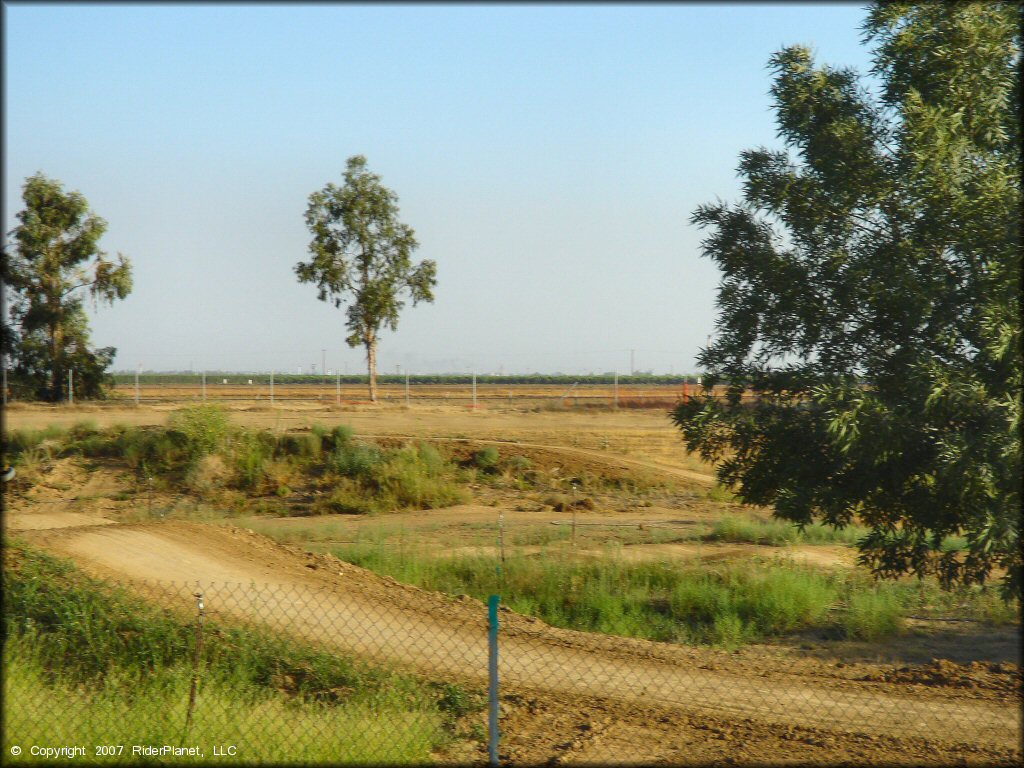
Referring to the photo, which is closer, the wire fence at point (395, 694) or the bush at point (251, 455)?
the wire fence at point (395, 694)

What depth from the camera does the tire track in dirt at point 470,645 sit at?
827 centimetres

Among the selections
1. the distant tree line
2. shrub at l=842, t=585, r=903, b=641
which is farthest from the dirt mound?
the distant tree line

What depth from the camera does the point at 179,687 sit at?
7418 mm

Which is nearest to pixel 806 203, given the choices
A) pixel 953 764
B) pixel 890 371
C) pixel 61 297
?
pixel 890 371

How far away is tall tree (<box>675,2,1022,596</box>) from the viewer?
23.1 ft

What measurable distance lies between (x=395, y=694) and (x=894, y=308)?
17.2ft

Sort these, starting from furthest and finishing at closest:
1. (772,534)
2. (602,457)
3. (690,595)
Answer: (602,457) → (772,534) → (690,595)

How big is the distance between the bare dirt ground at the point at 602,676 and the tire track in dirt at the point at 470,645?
0.03m

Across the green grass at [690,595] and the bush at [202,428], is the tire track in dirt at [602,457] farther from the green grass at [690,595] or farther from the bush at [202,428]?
the green grass at [690,595]

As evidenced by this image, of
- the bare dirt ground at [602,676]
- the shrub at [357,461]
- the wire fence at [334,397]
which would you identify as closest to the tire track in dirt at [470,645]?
the bare dirt ground at [602,676]

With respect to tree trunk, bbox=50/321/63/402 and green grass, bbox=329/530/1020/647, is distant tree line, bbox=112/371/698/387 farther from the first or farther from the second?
green grass, bbox=329/530/1020/647

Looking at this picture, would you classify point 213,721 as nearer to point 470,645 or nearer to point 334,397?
point 470,645

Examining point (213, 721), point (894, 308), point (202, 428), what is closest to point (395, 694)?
point (213, 721)

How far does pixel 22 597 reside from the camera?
29.4 ft
